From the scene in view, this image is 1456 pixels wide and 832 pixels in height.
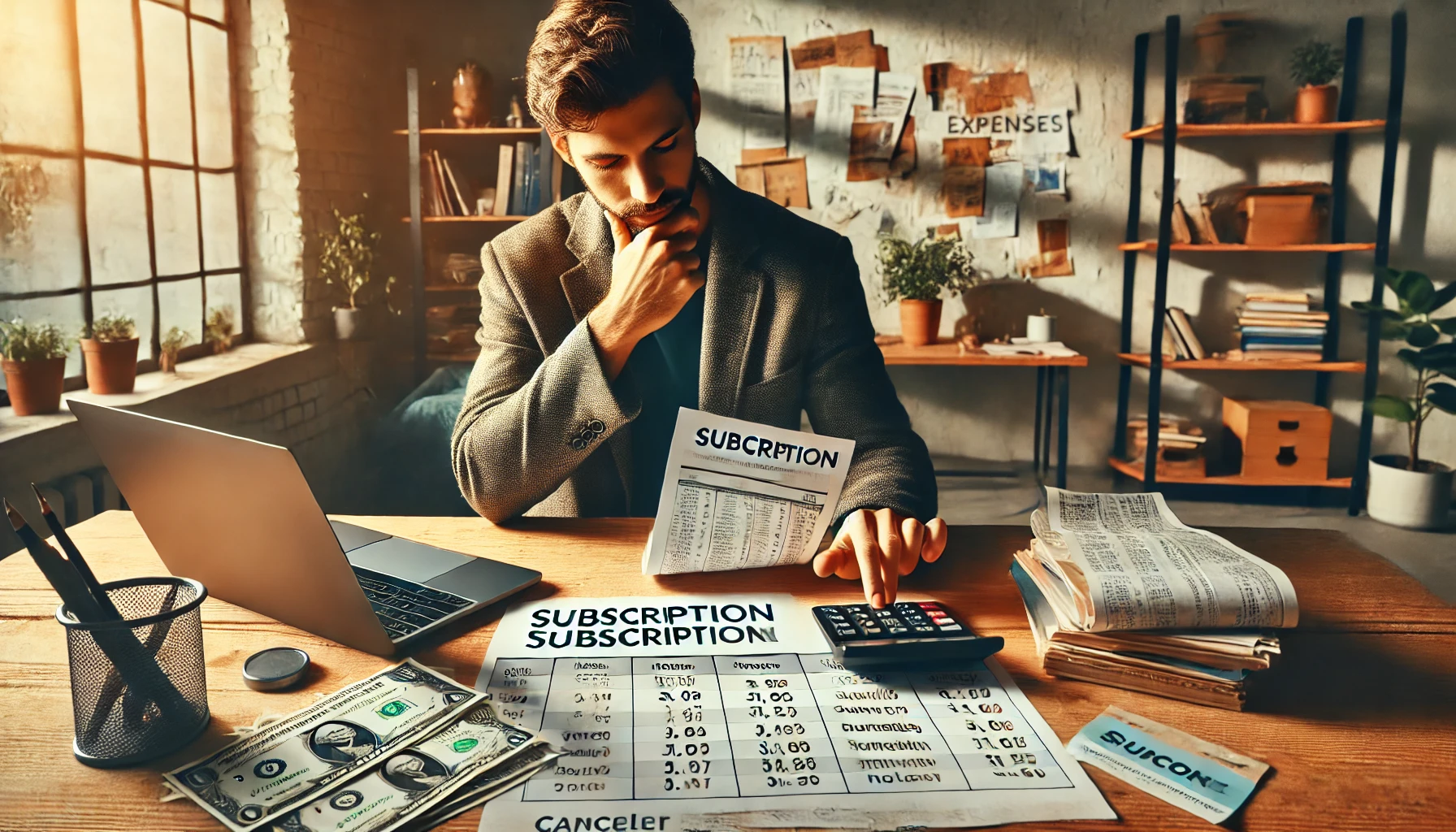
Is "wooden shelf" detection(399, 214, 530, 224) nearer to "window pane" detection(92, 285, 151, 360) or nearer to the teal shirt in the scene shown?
"window pane" detection(92, 285, 151, 360)

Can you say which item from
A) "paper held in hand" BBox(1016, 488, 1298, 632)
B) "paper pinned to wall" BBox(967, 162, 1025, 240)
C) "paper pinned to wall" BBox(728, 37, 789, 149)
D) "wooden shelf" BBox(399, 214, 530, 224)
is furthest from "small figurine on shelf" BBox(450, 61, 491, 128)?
"paper held in hand" BBox(1016, 488, 1298, 632)

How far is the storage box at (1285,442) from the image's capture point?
3.92 metres

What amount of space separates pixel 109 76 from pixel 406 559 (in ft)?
8.27

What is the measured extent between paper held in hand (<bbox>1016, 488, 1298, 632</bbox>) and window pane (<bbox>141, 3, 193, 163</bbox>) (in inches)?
124

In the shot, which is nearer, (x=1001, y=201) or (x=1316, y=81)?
(x=1316, y=81)

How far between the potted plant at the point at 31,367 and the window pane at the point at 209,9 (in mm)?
1389

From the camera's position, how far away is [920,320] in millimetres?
4117

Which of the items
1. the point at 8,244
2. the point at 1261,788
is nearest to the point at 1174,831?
the point at 1261,788

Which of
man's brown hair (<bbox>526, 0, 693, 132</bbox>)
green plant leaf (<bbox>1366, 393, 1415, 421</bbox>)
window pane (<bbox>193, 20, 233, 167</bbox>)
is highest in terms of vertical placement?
window pane (<bbox>193, 20, 233, 167</bbox>)

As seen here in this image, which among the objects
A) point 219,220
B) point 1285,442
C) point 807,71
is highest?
point 807,71

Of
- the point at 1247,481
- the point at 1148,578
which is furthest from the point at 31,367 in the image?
the point at 1247,481

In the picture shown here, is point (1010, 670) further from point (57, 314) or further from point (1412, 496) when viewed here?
point (1412, 496)

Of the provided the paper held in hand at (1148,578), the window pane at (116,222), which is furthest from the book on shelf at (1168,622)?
the window pane at (116,222)

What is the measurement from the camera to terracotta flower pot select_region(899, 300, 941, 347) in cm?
411
